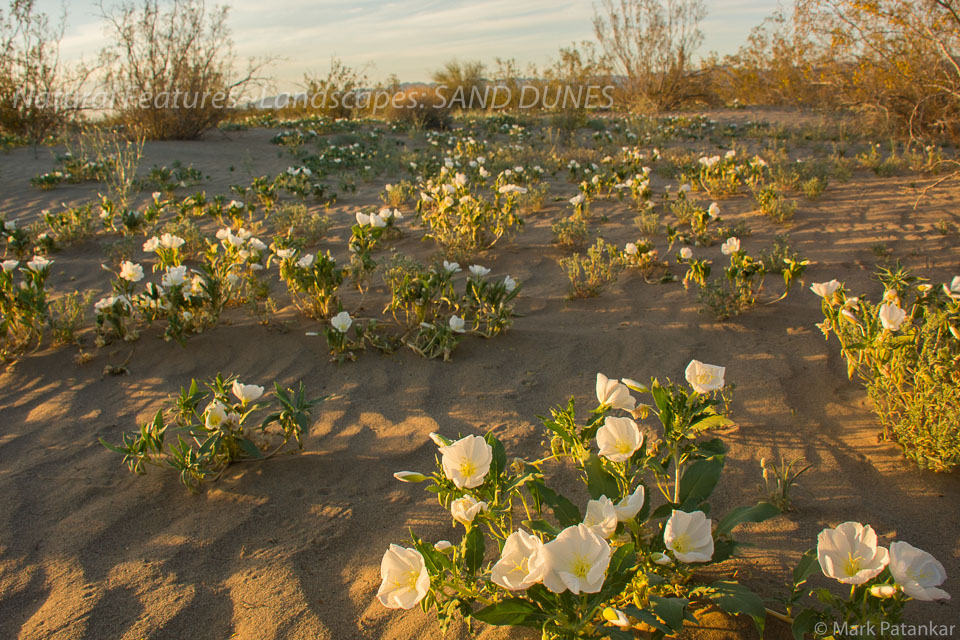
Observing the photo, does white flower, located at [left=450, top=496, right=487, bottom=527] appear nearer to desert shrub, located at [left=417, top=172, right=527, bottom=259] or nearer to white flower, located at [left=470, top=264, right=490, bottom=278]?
white flower, located at [left=470, top=264, right=490, bottom=278]

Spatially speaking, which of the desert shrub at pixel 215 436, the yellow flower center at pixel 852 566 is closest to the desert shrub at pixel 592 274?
the desert shrub at pixel 215 436

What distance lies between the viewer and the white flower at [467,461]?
5.00 feet

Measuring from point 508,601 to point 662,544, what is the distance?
1.65ft

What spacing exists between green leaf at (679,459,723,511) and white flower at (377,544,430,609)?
79cm

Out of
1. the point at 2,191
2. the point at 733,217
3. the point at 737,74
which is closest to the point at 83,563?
the point at 733,217

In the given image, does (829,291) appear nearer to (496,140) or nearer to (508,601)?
(508,601)

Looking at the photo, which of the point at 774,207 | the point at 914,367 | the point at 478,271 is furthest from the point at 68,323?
the point at 774,207

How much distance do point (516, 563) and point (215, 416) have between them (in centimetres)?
157

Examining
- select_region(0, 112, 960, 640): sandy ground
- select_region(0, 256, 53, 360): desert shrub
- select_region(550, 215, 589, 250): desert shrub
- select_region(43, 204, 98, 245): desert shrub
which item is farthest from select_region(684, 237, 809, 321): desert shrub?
select_region(43, 204, 98, 245): desert shrub

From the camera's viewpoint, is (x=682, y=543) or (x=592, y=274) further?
(x=592, y=274)

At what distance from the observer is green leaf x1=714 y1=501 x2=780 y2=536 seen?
162 centimetres

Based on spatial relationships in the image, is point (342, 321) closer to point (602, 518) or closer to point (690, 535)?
point (602, 518)

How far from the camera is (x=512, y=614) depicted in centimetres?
136

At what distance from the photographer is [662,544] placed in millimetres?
1621
